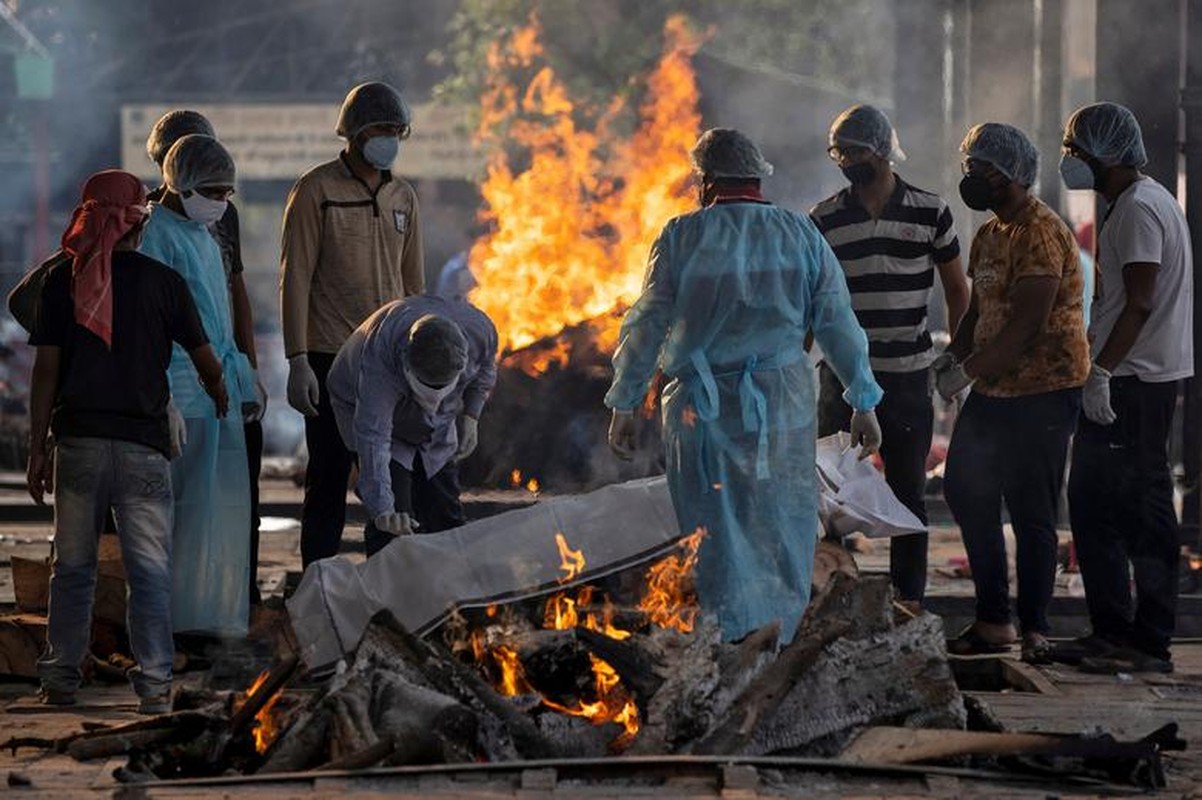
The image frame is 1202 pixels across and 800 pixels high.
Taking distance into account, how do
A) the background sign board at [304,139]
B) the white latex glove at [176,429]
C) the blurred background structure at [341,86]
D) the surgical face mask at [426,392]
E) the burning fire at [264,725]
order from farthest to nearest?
the background sign board at [304,139] → the blurred background structure at [341,86] → the white latex glove at [176,429] → the surgical face mask at [426,392] → the burning fire at [264,725]

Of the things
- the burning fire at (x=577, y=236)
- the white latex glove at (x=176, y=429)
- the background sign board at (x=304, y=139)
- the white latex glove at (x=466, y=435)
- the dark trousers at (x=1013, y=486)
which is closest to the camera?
the white latex glove at (x=176, y=429)

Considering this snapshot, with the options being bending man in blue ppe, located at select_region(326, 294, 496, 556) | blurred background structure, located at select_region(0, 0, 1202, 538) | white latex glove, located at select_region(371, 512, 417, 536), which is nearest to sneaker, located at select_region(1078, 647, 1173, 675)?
bending man in blue ppe, located at select_region(326, 294, 496, 556)

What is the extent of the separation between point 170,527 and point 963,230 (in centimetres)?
1511

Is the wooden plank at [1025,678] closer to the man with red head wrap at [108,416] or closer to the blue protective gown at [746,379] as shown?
the blue protective gown at [746,379]

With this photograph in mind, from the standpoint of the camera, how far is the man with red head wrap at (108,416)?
8266 mm

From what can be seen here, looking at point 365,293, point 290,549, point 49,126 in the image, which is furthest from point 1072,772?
point 49,126

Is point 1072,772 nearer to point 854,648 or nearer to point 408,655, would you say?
point 854,648

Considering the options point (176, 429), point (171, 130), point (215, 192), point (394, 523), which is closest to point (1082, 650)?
point (394, 523)

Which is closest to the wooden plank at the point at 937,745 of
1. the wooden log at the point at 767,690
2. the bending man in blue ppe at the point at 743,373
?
the wooden log at the point at 767,690

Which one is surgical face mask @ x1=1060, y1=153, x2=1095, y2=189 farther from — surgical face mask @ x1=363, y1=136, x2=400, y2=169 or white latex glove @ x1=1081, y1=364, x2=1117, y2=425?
surgical face mask @ x1=363, y1=136, x2=400, y2=169

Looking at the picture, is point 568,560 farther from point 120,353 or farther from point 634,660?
point 120,353

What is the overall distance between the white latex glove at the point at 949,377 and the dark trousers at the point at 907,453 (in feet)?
0.73

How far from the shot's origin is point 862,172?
32.1ft

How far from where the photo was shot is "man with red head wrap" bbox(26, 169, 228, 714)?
8266mm
